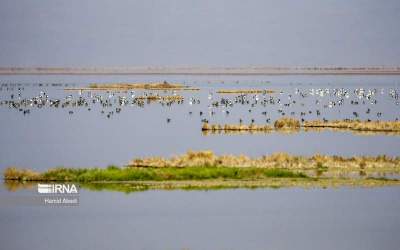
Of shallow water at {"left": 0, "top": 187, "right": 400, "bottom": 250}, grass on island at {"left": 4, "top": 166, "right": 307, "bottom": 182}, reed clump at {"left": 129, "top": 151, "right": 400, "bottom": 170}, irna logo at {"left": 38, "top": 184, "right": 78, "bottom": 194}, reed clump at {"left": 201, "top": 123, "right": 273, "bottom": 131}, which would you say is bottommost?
shallow water at {"left": 0, "top": 187, "right": 400, "bottom": 250}

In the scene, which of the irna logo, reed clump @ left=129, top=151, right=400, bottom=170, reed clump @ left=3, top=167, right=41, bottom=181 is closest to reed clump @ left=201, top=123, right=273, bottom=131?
reed clump @ left=129, top=151, right=400, bottom=170

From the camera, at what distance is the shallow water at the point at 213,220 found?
896 inches

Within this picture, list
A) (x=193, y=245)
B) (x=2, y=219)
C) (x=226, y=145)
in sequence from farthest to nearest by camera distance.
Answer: (x=226, y=145), (x=2, y=219), (x=193, y=245)

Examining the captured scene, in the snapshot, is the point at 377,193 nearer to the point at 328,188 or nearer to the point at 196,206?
the point at 328,188

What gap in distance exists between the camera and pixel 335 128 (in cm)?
4706

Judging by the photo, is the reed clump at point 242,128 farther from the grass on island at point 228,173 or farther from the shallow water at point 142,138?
the grass on island at point 228,173

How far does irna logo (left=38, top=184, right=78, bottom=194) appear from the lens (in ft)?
88.8

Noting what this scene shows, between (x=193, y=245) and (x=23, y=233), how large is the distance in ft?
16.0

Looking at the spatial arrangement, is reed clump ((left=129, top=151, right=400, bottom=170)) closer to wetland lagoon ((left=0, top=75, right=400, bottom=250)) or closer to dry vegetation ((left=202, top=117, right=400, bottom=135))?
wetland lagoon ((left=0, top=75, right=400, bottom=250))

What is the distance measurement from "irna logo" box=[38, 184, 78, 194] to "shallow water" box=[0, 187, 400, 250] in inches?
21.5

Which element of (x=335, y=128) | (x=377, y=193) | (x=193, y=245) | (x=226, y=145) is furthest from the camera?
(x=335, y=128)

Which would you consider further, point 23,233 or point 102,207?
point 102,207

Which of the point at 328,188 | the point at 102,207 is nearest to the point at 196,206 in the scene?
the point at 102,207

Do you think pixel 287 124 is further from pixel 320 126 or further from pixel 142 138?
pixel 142 138
